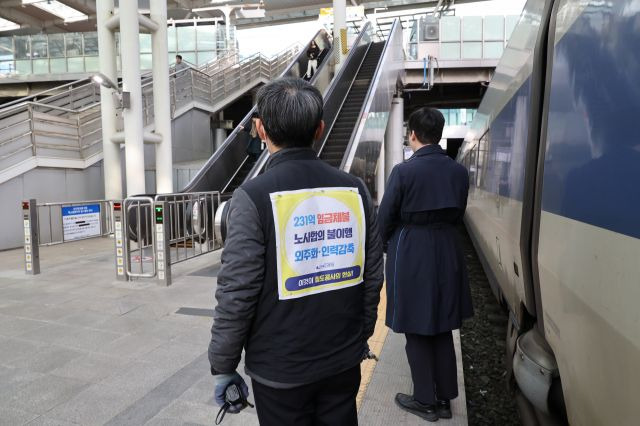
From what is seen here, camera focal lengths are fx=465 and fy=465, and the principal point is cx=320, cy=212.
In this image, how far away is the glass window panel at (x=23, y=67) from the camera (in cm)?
2167

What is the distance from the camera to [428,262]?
2.64 meters

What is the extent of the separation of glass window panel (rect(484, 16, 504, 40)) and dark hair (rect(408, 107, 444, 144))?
19.5m

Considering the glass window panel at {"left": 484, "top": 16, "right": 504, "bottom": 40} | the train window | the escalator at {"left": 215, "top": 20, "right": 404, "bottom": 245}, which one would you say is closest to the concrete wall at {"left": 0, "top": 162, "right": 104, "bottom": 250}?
the escalator at {"left": 215, "top": 20, "right": 404, "bottom": 245}

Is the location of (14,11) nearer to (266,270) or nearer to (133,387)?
(133,387)

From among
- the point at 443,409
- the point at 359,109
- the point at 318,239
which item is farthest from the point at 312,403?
the point at 359,109

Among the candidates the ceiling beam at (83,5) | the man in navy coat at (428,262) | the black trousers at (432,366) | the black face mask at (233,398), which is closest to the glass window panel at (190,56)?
the ceiling beam at (83,5)

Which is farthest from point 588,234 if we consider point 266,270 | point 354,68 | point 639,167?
point 354,68

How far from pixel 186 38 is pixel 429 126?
20650 mm

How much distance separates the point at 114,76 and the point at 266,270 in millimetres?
10646

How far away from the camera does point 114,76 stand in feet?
34.7

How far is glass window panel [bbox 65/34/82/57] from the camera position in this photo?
21.1 m

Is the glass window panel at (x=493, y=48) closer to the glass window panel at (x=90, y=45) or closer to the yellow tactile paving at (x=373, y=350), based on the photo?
the glass window panel at (x=90, y=45)

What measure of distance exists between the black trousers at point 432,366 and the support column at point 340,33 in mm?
14592

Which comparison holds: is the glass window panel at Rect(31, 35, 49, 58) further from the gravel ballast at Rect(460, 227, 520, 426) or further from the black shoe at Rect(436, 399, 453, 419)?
the black shoe at Rect(436, 399, 453, 419)
